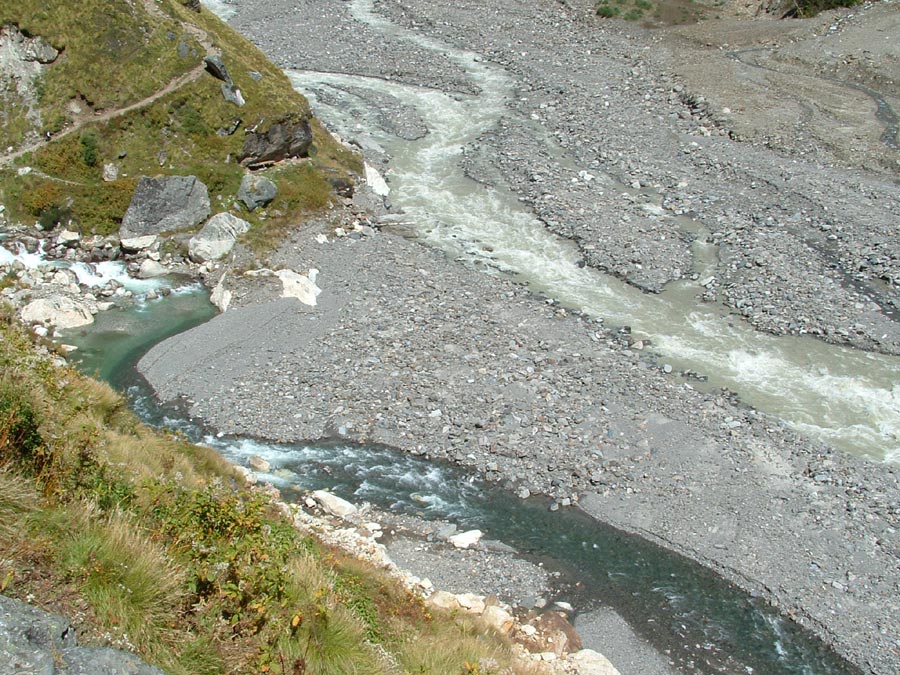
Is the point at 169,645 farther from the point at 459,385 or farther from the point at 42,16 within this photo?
the point at 42,16

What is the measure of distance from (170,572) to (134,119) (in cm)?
3051

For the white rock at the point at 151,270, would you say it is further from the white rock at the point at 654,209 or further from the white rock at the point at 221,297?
the white rock at the point at 654,209

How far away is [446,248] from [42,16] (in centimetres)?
2199

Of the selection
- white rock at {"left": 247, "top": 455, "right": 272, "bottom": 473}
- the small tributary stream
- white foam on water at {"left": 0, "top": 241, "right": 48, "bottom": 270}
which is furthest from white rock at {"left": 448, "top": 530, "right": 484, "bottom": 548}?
white foam on water at {"left": 0, "top": 241, "right": 48, "bottom": 270}

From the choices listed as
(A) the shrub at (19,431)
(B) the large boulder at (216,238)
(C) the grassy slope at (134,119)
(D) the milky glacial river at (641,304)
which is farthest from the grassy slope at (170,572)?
(C) the grassy slope at (134,119)

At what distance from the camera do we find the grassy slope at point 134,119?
3203 cm

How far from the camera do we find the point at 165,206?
31734mm

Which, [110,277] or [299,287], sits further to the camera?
[110,277]

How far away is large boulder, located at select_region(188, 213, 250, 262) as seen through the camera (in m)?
30.6

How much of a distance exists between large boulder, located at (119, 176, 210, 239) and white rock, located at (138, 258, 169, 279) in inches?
69.8

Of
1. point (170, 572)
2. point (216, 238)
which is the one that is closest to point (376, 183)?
point (216, 238)

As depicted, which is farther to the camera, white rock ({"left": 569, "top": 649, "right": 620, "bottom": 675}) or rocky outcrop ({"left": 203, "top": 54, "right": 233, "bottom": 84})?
rocky outcrop ({"left": 203, "top": 54, "right": 233, "bottom": 84})

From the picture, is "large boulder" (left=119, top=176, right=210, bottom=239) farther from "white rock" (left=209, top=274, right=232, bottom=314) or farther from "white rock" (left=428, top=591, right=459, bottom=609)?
"white rock" (left=428, top=591, right=459, bottom=609)

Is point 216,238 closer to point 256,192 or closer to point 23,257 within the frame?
point 256,192
